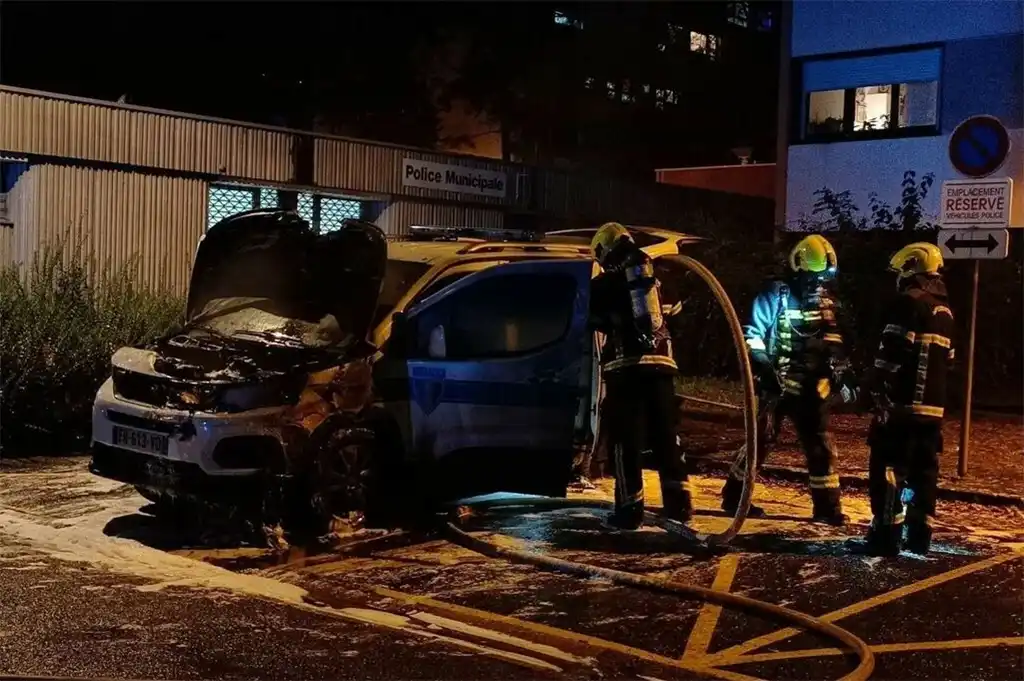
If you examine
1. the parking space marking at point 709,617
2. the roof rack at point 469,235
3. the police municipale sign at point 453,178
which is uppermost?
the police municipale sign at point 453,178

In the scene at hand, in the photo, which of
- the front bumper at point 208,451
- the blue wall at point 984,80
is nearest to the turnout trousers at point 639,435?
the front bumper at point 208,451

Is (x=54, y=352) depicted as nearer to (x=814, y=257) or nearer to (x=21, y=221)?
(x=21, y=221)

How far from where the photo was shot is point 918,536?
733 centimetres

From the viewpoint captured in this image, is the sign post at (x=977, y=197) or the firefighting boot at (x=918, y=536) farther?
the sign post at (x=977, y=197)

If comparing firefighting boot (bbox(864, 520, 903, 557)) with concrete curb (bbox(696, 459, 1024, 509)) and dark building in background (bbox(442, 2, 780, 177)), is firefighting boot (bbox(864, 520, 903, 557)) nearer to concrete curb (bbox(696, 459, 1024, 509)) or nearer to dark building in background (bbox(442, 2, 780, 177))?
concrete curb (bbox(696, 459, 1024, 509))

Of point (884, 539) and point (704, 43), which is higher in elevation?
point (704, 43)

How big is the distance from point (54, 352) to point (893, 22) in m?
15.2

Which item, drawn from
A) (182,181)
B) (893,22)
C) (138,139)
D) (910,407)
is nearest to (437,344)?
(910,407)

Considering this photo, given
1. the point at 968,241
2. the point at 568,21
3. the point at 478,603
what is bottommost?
the point at 478,603

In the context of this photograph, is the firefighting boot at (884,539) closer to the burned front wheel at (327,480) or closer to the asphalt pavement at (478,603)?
the asphalt pavement at (478,603)

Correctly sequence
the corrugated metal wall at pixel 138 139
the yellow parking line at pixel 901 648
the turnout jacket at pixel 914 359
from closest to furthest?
the yellow parking line at pixel 901 648, the turnout jacket at pixel 914 359, the corrugated metal wall at pixel 138 139

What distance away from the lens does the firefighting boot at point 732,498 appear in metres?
8.44

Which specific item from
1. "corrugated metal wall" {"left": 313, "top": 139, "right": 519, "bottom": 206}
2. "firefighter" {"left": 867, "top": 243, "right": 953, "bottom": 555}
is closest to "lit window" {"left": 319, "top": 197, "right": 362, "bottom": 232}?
"corrugated metal wall" {"left": 313, "top": 139, "right": 519, "bottom": 206}

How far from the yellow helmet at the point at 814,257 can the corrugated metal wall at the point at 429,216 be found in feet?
33.2
